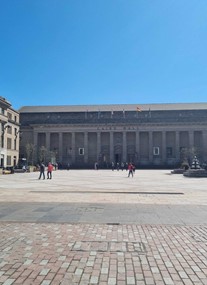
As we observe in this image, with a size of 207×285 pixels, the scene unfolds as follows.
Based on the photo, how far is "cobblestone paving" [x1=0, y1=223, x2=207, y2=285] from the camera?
4504 mm

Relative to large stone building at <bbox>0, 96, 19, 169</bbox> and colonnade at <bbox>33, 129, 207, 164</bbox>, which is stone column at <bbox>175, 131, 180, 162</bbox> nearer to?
colonnade at <bbox>33, 129, 207, 164</bbox>

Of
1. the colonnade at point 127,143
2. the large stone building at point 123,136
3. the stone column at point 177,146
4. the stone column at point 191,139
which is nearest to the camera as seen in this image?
the stone column at point 191,139

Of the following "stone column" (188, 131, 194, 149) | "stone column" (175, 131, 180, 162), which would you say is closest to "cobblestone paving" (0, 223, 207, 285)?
"stone column" (175, 131, 180, 162)

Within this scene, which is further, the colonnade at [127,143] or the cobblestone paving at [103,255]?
the colonnade at [127,143]

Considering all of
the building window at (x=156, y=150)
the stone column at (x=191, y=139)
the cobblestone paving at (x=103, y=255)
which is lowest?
the cobblestone paving at (x=103, y=255)

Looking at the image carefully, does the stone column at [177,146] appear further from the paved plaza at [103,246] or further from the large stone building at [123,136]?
the paved plaza at [103,246]

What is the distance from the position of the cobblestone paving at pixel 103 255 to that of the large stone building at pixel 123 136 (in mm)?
79301

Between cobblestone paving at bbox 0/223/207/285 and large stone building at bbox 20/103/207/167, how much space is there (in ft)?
260

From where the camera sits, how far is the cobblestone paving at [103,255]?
450 cm

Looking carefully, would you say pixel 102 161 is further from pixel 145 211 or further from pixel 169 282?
pixel 169 282

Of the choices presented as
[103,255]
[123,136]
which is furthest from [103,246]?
[123,136]

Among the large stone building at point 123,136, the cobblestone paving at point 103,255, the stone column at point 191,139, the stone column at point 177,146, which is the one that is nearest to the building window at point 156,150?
the large stone building at point 123,136

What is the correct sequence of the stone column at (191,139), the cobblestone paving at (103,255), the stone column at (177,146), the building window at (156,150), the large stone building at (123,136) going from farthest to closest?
1. the building window at (156,150)
2. the large stone building at (123,136)
3. the stone column at (177,146)
4. the stone column at (191,139)
5. the cobblestone paving at (103,255)

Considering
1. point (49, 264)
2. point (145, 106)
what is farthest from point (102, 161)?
point (49, 264)
